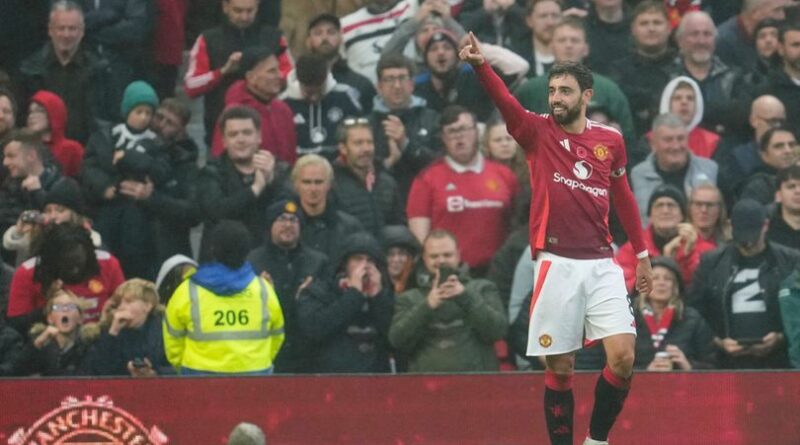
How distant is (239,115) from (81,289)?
202cm

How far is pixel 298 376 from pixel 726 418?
111 inches

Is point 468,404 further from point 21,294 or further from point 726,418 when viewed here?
point 21,294

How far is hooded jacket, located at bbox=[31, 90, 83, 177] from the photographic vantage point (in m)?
14.7

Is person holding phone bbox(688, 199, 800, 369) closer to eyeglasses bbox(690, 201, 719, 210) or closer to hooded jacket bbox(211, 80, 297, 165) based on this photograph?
eyeglasses bbox(690, 201, 719, 210)

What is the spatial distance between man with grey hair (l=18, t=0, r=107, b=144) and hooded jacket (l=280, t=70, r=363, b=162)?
171 centimetres

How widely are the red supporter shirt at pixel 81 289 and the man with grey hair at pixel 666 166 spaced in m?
4.23

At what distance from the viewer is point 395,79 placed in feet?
49.5

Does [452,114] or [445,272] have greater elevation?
[452,114]

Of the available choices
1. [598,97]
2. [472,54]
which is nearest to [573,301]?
[472,54]

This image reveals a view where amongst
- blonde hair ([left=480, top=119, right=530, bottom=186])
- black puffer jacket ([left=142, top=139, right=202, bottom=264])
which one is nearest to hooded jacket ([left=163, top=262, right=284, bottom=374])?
black puffer jacket ([left=142, top=139, right=202, bottom=264])

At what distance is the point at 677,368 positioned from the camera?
515 inches

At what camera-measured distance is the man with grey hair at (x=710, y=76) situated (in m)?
15.7

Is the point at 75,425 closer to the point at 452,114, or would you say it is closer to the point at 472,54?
the point at 472,54

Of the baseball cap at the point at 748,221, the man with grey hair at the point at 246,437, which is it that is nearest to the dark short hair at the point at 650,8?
the baseball cap at the point at 748,221
